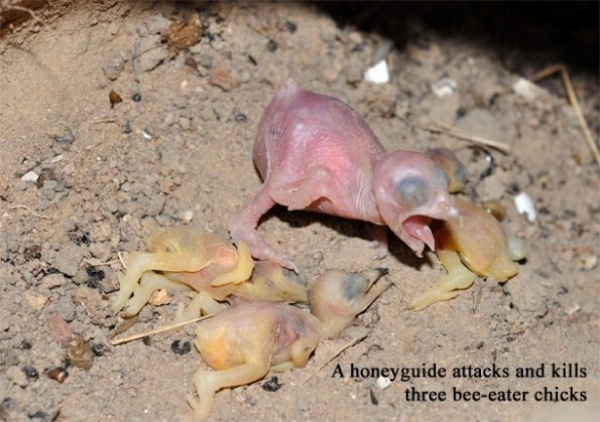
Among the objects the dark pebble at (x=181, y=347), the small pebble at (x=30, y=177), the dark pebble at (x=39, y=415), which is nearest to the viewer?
the dark pebble at (x=39, y=415)

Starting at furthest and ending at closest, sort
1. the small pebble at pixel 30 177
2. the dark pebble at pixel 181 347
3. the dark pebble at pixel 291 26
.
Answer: the dark pebble at pixel 291 26 → the small pebble at pixel 30 177 → the dark pebble at pixel 181 347

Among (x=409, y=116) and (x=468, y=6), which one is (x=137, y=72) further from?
(x=468, y=6)

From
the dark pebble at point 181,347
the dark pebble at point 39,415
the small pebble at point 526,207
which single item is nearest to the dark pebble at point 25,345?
the dark pebble at point 39,415

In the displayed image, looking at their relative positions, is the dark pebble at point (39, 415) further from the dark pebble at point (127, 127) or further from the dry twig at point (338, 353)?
the dark pebble at point (127, 127)

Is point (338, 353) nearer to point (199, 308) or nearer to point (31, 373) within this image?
point (199, 308)

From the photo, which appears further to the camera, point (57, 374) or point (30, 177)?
point (30, 177)

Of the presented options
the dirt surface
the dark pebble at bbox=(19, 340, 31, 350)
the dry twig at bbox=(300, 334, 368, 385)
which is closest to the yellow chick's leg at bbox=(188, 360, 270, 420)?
the dirt surface

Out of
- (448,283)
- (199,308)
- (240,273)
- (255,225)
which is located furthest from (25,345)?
(448,283)
